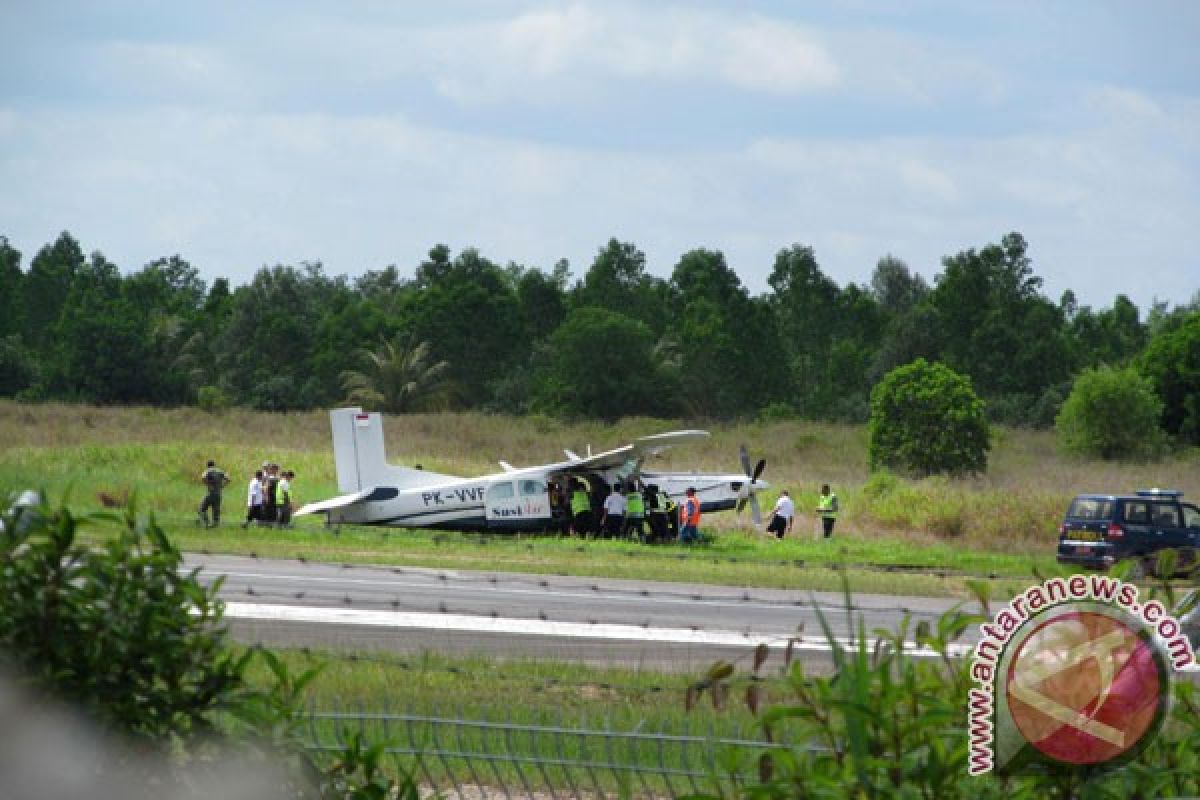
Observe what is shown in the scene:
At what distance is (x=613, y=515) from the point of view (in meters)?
31.8

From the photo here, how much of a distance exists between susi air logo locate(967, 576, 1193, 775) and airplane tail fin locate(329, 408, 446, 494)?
28788mm

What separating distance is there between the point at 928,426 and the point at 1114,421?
31.8 feet

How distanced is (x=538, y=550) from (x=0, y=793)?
82.5 feet

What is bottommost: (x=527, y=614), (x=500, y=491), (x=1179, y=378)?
(x=527, y=614)

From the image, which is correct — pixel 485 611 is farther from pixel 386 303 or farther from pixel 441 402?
pixel 386 303

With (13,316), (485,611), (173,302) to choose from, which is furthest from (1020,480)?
(13,316)

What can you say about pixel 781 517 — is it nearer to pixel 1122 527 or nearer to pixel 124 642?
pixel 1122 527

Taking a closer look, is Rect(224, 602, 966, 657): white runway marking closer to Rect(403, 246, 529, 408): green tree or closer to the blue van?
the blue van

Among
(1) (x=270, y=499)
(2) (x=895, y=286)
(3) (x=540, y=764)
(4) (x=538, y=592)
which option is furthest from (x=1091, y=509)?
(2) (x=895, y=286)

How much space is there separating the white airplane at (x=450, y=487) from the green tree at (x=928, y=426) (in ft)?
58.5

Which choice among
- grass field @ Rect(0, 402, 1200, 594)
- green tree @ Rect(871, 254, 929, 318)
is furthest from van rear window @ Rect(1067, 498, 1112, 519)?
green tree @ Rect(871, 254, 929, 318)

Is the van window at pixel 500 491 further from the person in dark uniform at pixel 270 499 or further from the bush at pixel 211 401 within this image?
the bush at pixel 211 401

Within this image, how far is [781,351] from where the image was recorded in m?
84.9

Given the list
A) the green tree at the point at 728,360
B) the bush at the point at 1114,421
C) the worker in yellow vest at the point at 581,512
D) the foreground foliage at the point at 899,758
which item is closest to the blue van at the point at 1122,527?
the worker in yellow vest at the point at 581,512
